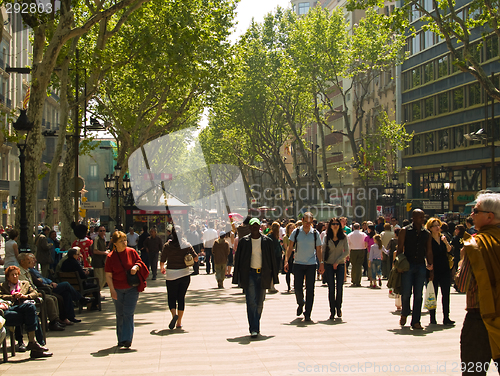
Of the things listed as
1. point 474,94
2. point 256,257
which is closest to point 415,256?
point 256,257

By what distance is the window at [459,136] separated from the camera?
4403cm

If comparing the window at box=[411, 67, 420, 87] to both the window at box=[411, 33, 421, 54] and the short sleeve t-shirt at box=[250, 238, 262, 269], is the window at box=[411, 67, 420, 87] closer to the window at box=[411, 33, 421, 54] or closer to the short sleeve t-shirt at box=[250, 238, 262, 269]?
the window at box=[411, 33, 421, 54]

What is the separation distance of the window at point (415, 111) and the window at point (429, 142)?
78.7 inches

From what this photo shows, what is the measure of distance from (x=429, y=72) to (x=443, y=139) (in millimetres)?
5437

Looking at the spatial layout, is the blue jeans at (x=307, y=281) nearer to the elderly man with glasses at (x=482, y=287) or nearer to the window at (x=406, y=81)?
the elderly man with glasses at (x=482, y=287)

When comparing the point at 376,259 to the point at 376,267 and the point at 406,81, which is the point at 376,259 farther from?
the point at 406,81

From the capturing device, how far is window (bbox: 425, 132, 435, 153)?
4854 centimetres

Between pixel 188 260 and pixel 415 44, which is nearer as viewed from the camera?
pixel 188 260

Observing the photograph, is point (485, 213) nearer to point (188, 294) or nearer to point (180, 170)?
point (188, 294)

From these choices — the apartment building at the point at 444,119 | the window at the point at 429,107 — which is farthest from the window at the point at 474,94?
the window at the point at 429,107

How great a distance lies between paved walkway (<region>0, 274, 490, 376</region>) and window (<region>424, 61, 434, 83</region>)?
38.8m

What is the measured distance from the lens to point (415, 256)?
934 cm

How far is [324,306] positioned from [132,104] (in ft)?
72.4

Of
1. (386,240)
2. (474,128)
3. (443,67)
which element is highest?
(443,67)
